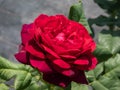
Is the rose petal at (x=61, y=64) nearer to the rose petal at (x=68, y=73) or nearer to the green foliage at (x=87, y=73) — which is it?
the rose petal at (x=68, y=73)

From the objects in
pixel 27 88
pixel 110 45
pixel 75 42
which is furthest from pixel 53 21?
pixel 110 45

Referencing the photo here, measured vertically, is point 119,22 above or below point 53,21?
below

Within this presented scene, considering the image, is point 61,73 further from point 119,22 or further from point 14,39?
point 14,39

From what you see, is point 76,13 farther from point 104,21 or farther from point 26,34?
point 104,21

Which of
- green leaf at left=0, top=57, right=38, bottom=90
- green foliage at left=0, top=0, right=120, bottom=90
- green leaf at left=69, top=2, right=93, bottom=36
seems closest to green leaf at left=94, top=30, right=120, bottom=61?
green foliage at left=0, top=0, right=120, bottom=90

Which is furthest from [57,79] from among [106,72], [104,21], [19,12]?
[19,12]

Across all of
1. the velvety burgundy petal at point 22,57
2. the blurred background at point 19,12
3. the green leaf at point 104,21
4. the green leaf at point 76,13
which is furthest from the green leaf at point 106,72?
the blurred background at point 19,12
